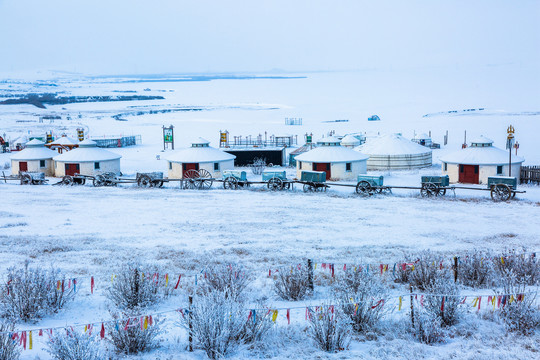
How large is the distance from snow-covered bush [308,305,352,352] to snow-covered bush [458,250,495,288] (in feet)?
16.0

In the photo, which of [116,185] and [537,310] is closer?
[537,310]

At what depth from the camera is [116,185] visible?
41.3m

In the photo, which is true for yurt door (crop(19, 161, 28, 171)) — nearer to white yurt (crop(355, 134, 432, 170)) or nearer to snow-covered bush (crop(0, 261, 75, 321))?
white yurt (crop(355, 134, 432, 170))

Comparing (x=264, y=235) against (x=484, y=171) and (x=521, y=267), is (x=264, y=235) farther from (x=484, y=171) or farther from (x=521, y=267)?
(x=484, y=171)

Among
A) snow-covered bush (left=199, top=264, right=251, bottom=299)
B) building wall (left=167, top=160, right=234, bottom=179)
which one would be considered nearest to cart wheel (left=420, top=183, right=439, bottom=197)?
building wall (left=167, top=160, right=234, bottom=179)

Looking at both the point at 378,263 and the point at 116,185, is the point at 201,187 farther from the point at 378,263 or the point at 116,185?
the point at 378,263

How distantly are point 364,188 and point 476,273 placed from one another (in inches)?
786

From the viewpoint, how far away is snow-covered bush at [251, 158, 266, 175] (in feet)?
154

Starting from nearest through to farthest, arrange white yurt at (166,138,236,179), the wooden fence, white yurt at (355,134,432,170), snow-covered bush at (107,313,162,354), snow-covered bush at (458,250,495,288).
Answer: snow-covered bush at (107,313,162,354), snow-covered bush at (458,250,495,288), the wooden fence, white yurt at (166,138,236,179), white yurt at (355,134,432,170)

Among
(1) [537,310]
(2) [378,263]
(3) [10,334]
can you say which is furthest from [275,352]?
(2) [378,263]

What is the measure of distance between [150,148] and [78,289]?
5681 centimetres

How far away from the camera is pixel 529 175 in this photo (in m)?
38.6

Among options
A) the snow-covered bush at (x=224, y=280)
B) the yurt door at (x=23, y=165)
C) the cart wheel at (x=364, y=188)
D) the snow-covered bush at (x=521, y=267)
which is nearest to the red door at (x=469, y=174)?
the cart wheel at (x=364, y=188)

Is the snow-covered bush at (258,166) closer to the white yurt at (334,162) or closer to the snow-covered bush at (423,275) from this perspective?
the white yurt at (334,162)
